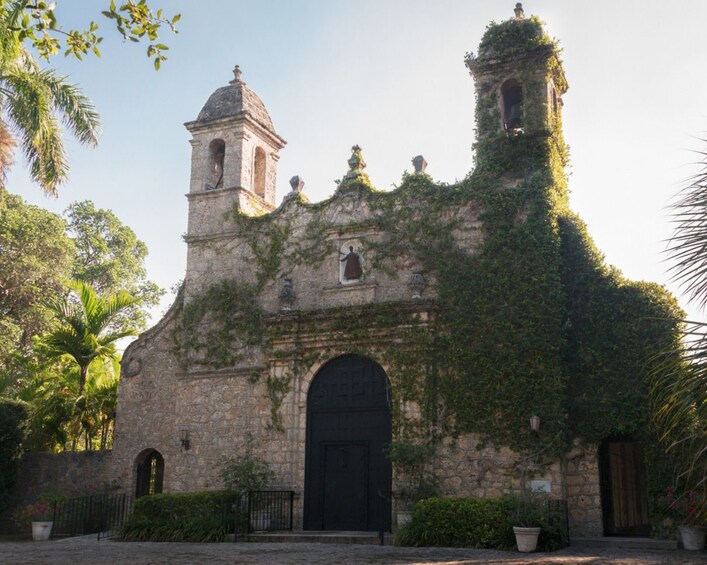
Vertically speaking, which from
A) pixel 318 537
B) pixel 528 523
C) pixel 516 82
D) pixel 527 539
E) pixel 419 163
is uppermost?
pixel 516 82

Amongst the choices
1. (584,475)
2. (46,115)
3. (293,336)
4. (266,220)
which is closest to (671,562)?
(584,475)

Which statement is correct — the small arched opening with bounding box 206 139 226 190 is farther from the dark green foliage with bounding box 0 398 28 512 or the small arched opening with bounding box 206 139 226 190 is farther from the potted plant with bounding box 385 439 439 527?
the potted plant with bounding box 385 439 439 527

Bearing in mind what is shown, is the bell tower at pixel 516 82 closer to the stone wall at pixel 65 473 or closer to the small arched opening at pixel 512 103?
the small arched opening at pixel 512 103

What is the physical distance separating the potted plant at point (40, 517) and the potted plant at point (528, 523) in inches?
412

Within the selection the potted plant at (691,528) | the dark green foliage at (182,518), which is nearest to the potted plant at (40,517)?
the dark green foliage at (182,518)

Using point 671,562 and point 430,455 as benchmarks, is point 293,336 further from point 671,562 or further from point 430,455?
point 671,562

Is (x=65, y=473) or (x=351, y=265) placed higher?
(x=351, y=265)

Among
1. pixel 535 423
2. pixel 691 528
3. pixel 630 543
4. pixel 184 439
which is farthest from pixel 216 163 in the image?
pixel 691 528

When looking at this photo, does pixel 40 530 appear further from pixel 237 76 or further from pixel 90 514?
pixel 237 76

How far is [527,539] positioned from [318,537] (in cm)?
411

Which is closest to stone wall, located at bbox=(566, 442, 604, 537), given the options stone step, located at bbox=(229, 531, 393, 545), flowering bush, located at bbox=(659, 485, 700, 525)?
flowering bush, located at bbox=(659, 485, 700, 525)

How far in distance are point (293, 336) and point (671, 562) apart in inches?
356

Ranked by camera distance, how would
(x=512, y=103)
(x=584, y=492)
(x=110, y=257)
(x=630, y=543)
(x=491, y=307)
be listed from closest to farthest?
(x=630, y=543) → (x=584, y=492) → (x=491, y=307) → (x=512, y=103) → (x=110, y=257)

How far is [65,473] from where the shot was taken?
62.3ft
